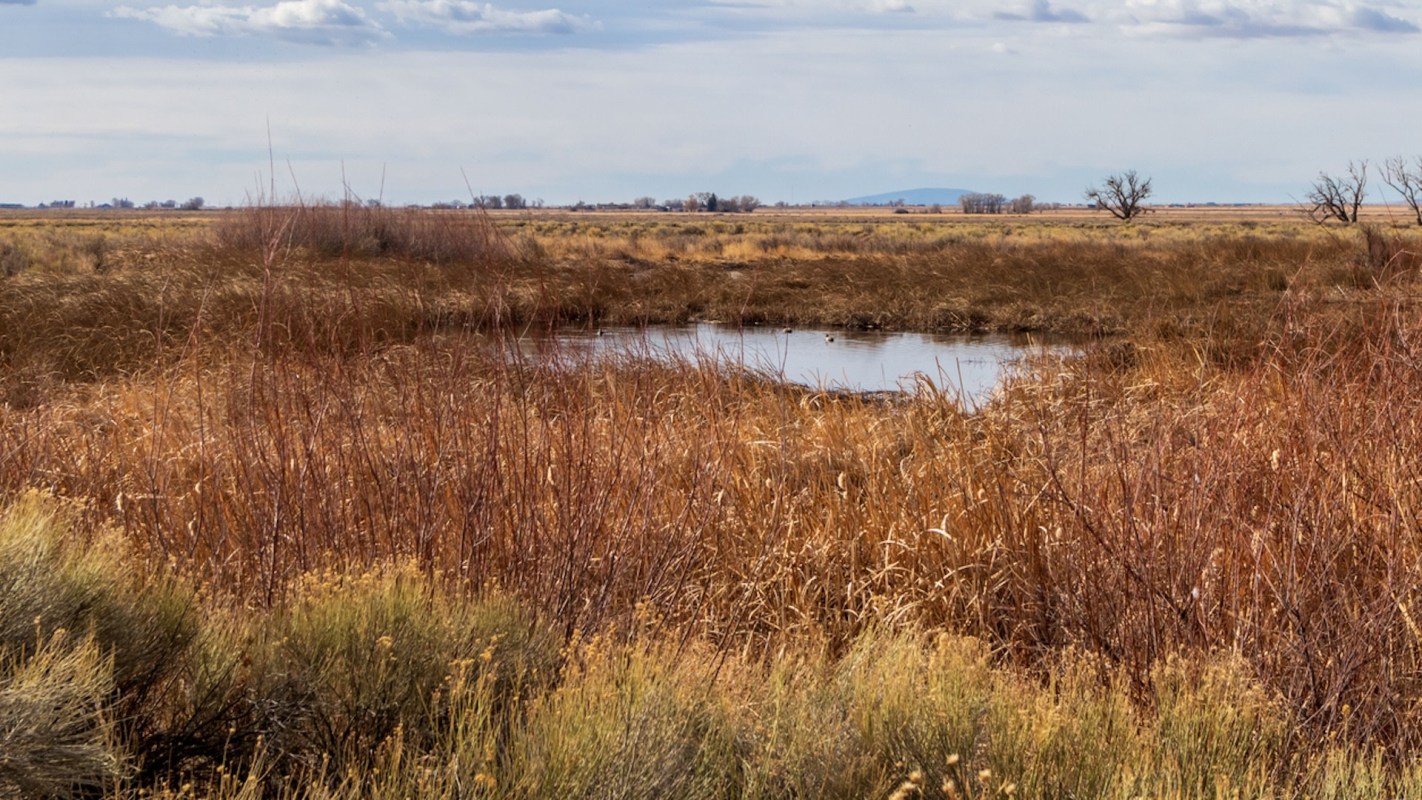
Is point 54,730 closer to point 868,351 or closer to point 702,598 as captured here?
point 702,598

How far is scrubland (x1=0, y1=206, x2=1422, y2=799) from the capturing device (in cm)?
291

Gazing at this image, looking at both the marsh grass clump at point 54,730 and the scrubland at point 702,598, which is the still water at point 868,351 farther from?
the marsh grass clump at point 54,730

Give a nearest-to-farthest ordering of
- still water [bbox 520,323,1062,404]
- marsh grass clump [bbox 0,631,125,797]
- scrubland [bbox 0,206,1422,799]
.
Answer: marsh grass clump [bbox 0,631,125,797]
scrubland [bbox 0,206,1422,799]
still water [bbox 520,323,1062,404]

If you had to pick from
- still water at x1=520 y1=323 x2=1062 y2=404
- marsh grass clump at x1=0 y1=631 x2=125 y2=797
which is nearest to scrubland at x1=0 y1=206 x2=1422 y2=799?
marsh grass clump at x1=0 y1=631 x2=125 y2=797

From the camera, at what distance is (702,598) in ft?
18.8

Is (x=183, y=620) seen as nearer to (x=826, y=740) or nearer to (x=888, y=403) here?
(x=826, y=740)

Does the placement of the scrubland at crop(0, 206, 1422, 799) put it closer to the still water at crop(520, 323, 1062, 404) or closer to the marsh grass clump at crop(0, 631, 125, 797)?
the marsh grass clump at crop(0, 631, 125, 797)

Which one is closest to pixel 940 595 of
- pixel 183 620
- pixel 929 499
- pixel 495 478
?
pixel 929 499

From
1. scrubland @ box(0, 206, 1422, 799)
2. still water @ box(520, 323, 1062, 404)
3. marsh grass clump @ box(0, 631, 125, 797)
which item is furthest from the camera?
still water @ box(520, 323, 1062, 404)

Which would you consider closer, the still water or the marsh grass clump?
the marsh grass clump

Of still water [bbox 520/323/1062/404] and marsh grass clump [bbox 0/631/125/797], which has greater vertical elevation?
marsh grass clump [bbox 0/631/125/797]

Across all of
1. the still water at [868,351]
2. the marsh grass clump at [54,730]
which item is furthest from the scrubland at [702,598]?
the still water at [868,351]

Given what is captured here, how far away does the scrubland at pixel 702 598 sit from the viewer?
2.91 metres

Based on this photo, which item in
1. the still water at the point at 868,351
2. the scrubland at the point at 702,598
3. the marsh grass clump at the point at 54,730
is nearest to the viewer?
the marsh grass clump at the point at 54,730
